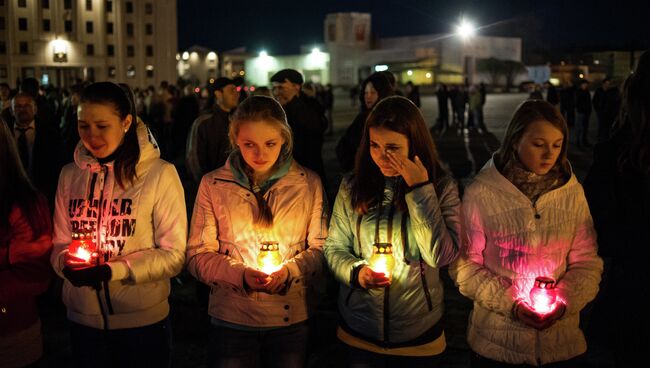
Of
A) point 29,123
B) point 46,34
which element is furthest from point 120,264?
point 46,34

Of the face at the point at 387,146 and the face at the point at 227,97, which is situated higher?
the face at the point at 227,97

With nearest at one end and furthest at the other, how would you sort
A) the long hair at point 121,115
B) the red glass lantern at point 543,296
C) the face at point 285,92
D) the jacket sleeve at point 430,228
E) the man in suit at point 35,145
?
the red glass lantern at point 543,296 < the jacket sleeve at point 430,228 < the long hair at point 121,115 < the man in suit at point 35,145 < the face at point 285,92

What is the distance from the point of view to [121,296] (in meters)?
3.28

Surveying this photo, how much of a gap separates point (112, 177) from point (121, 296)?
62 centimetres

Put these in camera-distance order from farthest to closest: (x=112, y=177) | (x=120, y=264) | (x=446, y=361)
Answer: (x=446, y=361) < (x=112, y=177) < (x=120, y=264)

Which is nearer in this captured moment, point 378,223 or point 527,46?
point 378,223

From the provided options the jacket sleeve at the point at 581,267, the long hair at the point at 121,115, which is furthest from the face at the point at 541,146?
the long hair at the point at 121,115

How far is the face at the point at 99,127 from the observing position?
326 centimetres

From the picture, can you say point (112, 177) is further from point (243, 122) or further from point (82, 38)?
point (82, 38)

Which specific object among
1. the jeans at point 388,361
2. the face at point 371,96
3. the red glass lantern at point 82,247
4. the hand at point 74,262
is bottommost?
the jeans at point 388,361

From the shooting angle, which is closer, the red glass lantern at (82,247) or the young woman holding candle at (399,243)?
the red glass lantern at (82,247)

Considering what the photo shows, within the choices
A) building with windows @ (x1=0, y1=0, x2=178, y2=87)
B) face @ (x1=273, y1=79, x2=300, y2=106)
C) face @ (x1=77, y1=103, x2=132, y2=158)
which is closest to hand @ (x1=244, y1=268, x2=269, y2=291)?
face @ (x1=77, y1=103, x2=132, y2=158)

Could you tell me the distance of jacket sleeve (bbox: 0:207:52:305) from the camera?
3.16 meters

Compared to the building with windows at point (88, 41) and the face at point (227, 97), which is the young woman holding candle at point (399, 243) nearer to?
the face at point (227, 97)
